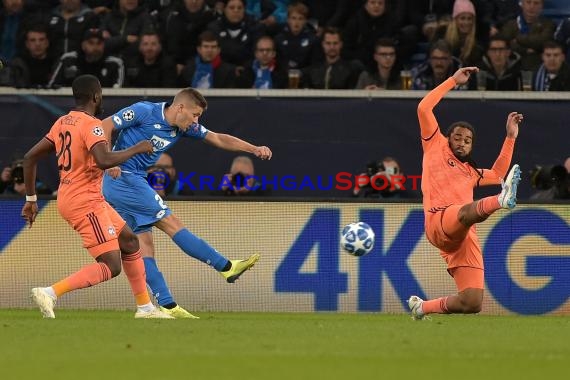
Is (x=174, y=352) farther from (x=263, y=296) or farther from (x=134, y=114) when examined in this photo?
(x=263, y=296)

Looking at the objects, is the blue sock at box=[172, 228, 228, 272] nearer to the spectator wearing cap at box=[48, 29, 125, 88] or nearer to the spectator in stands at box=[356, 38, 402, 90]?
the spectator wearing cap at box=[48, 29, 125, 88]

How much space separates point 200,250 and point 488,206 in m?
2.94

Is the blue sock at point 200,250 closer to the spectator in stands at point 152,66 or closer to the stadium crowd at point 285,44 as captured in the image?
the stadium crowd at point 285,44

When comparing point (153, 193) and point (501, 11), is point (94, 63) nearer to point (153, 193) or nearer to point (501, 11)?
point (153, 193)

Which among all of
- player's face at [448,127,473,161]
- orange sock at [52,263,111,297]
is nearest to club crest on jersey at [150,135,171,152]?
orange sock at [52,263,111,297]

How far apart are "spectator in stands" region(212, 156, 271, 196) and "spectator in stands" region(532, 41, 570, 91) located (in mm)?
3984

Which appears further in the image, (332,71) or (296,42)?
(296,42)

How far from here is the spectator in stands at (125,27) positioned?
19.5m

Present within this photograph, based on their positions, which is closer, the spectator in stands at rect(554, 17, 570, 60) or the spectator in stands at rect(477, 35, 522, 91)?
the spectator in stands at rect(477, 35, 522, 91)

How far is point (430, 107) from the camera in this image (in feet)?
44.4

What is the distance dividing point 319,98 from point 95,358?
9172 mm

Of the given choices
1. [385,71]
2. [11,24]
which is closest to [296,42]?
Result: [385,71]

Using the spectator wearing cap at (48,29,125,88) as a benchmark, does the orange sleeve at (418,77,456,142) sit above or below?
below

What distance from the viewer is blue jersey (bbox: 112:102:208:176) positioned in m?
14.0
